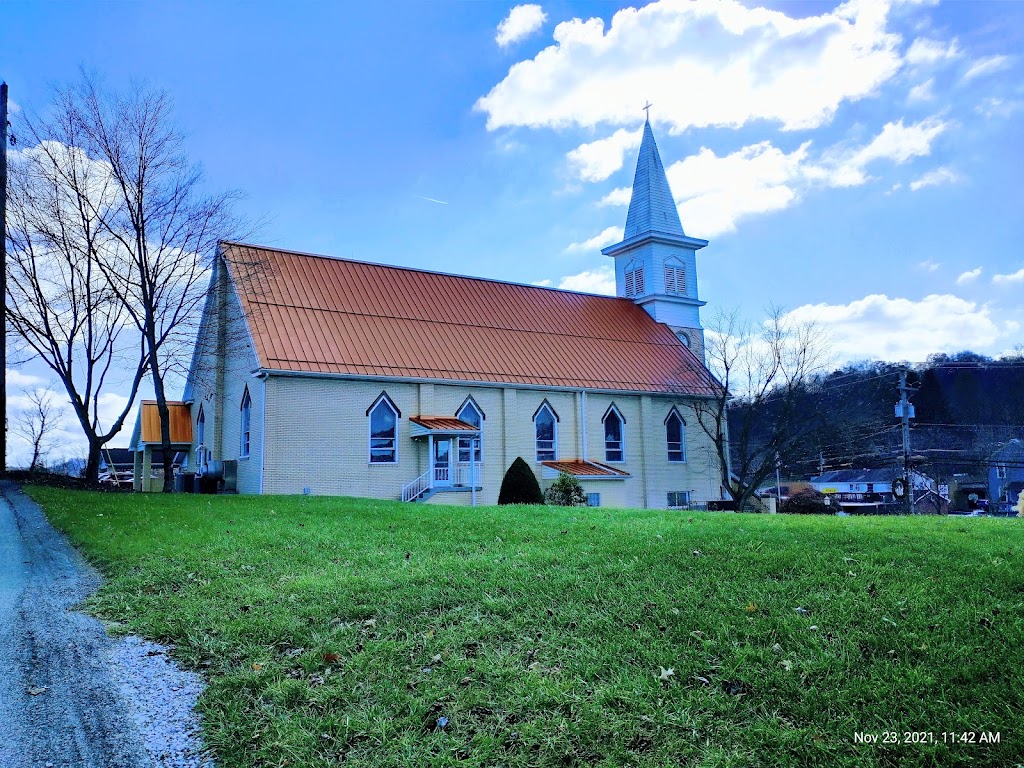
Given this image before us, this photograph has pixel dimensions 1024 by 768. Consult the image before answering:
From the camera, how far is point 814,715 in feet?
14.6

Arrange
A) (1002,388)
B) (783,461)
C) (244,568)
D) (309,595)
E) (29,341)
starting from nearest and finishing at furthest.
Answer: (309,595) < (244,568) < (29,341) < (783,461) < (1002,388)

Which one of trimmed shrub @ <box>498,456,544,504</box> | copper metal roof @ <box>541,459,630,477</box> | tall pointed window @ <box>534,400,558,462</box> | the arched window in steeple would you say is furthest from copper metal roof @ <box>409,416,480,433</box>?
the arched window in steeple

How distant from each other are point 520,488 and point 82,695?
16.5 meters

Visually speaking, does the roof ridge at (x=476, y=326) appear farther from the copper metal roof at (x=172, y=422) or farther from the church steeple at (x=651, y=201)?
the copper metal roof at (x=172, y=422)

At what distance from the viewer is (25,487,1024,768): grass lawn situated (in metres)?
4.43

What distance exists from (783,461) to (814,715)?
102 ft

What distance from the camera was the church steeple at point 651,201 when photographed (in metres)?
39.0

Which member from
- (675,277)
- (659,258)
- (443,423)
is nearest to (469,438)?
(443,423)

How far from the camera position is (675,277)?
1549 inches

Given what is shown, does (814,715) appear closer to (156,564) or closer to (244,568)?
(244,568)

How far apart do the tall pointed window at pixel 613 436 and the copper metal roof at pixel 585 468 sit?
1206mm

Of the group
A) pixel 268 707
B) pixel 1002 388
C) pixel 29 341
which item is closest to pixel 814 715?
pixel 268 707

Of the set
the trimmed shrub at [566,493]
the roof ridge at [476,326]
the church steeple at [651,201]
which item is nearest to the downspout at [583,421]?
the roof ridge at [476,326]

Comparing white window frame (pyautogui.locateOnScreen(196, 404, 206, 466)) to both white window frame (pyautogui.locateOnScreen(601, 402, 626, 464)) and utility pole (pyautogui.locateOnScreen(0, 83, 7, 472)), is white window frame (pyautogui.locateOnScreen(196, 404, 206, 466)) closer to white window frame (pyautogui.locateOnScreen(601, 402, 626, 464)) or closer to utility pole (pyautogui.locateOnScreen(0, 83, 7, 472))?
utility pole (pyautogui.locateOnScreen(0, 83, 7, 472))
